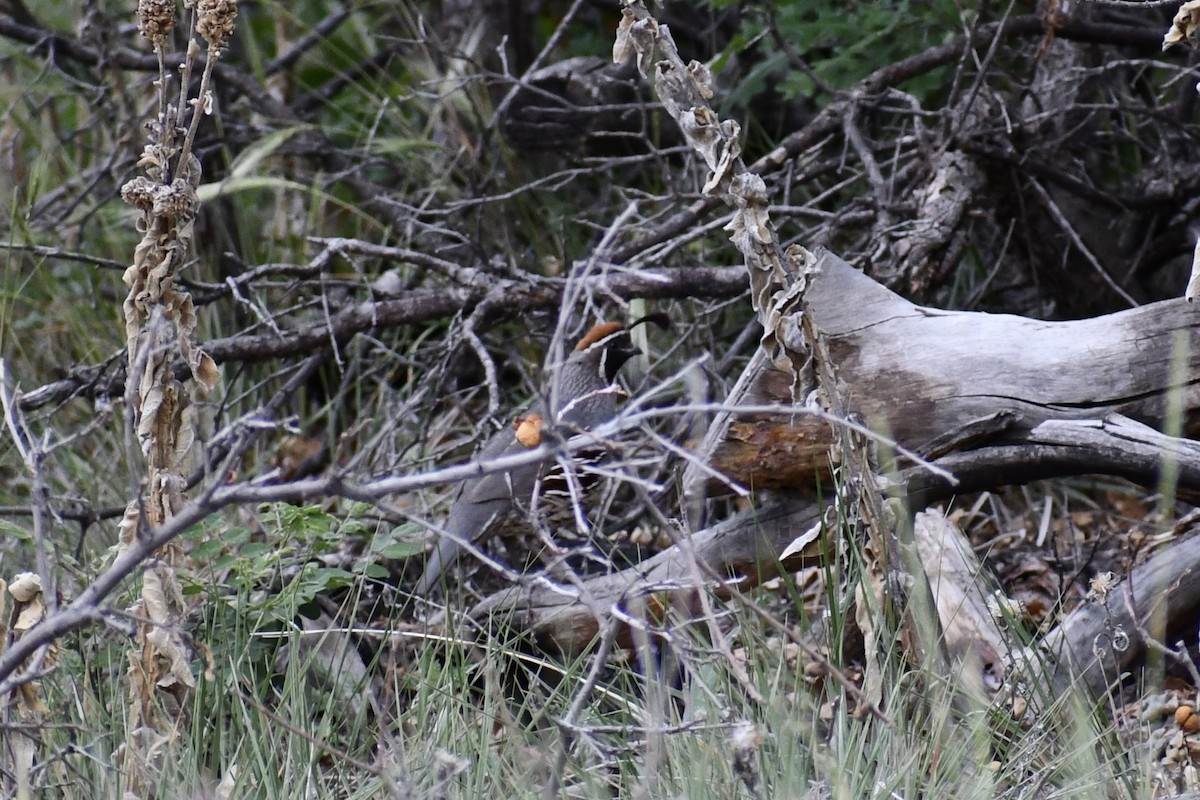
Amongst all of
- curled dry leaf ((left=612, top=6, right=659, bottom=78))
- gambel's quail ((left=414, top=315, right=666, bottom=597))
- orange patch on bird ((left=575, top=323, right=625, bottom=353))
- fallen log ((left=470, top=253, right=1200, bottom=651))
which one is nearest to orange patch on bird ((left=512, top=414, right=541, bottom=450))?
gambel's quail ((left=414, top=315, right=666, bottom=597))

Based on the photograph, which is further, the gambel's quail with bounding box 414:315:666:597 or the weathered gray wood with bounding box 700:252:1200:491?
the gambel's quail with bounding box 414:315:666:597

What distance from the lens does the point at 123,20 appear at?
7352 mm

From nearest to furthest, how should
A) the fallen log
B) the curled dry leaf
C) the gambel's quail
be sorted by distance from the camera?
the curled dry leaf, the fallen log, the gambel's quail

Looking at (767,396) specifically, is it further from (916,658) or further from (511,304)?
(511,304)

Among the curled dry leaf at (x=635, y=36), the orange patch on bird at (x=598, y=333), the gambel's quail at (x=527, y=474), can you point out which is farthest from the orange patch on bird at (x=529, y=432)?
the curled dry leaf at (x=635, y=36)

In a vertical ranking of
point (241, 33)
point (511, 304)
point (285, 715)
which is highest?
point (241, 33)

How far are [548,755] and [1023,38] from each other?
3982mm

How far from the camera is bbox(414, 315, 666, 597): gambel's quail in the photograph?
4293 mm

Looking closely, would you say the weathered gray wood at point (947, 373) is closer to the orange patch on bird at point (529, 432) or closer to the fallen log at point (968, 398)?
the fallen log at point (968, 398)

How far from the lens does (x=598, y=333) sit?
5.12 m

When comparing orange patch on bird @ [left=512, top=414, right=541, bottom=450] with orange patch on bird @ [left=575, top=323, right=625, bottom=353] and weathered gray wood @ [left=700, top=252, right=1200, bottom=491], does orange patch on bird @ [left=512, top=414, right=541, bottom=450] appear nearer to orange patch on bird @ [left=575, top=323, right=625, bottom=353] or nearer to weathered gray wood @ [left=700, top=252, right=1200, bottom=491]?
orange patch on bird @ [left=575, top=323, right=625, bottom=353]

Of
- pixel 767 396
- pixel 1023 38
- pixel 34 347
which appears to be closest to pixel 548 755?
pixel 767 396

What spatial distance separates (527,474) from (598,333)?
652 millimetres

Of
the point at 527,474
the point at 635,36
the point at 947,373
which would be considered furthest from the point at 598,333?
the point at 635,36
